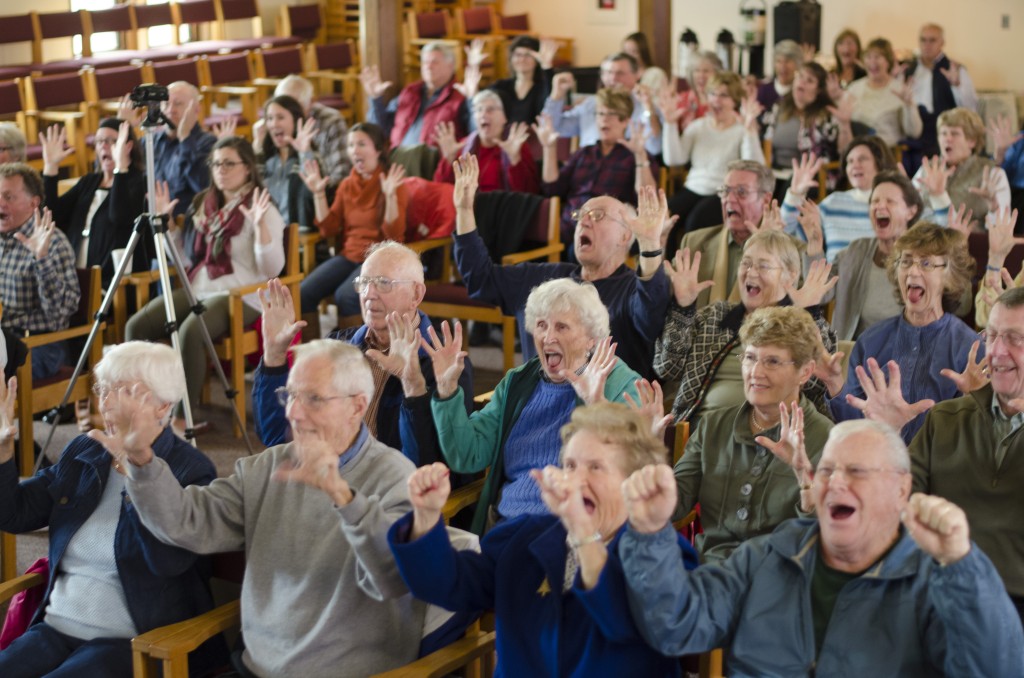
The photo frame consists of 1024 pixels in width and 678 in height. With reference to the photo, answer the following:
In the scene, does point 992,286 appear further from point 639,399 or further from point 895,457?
point 895,457

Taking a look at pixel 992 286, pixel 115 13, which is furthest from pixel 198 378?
pixel 115 13

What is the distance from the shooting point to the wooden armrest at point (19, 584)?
2.70 m

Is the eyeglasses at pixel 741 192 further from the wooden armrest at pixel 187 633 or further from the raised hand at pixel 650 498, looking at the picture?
the raised hand at pixel 650 498

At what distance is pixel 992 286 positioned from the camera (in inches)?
166

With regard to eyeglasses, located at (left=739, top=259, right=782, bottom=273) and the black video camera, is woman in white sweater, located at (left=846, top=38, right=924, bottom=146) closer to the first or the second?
eyeglasses, located at (left=739, top=259, right=782, bottom=273)

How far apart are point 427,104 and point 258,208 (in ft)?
9.12

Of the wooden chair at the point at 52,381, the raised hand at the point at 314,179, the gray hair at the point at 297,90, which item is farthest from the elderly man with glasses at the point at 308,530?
the gray hair at the point at 297,90

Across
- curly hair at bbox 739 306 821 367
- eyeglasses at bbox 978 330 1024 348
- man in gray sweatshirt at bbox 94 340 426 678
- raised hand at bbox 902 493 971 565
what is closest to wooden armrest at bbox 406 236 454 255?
curly hair at bbox 739 306 821 367

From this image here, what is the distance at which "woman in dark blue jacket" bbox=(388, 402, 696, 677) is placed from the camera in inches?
83.4

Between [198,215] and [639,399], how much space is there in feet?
9.16

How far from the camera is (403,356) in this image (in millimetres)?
3174

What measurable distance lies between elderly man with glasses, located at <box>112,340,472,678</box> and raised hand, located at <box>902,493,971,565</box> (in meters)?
0.90

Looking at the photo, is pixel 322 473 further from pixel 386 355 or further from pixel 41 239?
pixel 41 239

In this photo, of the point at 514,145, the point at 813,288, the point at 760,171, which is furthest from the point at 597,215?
the point at 514,145
